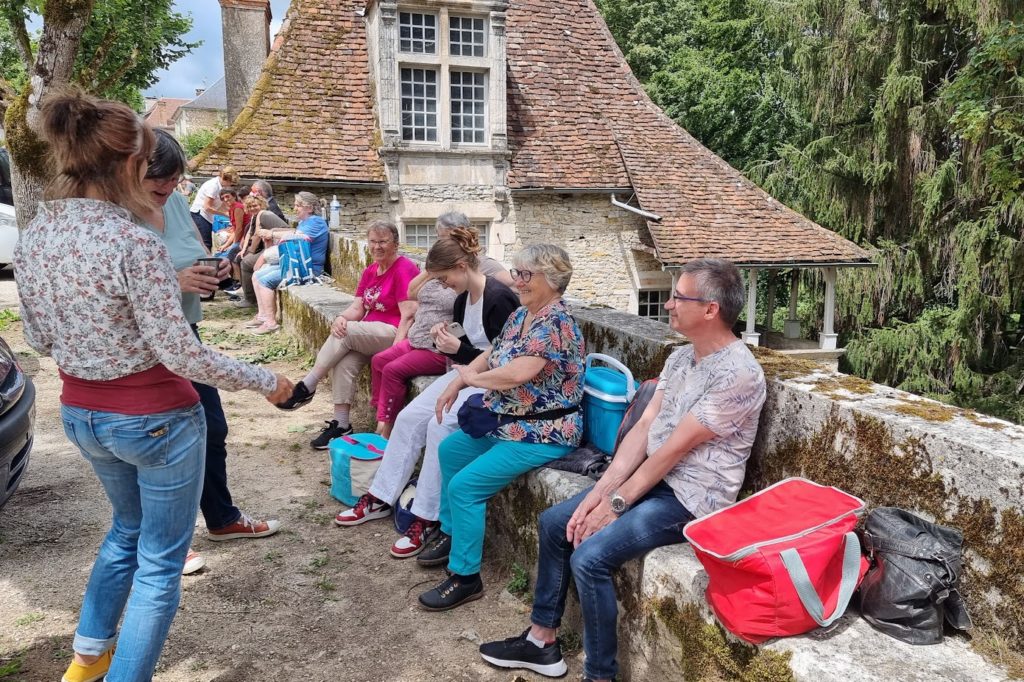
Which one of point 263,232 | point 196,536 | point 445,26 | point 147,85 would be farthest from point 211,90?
point 196,536

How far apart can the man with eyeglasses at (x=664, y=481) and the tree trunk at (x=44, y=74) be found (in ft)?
22.2

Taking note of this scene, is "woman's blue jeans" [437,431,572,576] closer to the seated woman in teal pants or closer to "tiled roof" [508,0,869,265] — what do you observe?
the seated woman in teal pants

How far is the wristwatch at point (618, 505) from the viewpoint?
8.63ft

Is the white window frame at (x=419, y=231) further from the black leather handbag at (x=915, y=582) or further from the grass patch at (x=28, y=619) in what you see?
the black leather handbag at (x=915, y=582)

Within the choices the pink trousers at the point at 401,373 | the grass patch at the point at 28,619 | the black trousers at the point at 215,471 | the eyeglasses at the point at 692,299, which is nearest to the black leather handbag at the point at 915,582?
the eyeglasses at the point at 692,299

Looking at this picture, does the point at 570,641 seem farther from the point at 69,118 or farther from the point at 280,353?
the point at 280,353

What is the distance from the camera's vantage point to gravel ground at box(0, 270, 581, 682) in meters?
2.80

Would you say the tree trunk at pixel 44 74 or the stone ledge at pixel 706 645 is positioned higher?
the tree trunk at pixel 44 74

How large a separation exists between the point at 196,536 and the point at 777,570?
115 inches

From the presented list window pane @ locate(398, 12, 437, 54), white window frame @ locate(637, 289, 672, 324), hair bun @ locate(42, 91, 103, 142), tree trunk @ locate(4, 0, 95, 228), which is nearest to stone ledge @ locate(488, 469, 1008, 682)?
hair bun @ locate(42, 91, 103, 142)

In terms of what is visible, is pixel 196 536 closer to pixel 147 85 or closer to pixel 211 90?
pixel 147 85

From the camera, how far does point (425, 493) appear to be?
3.64 m

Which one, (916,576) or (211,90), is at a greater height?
(211,90)

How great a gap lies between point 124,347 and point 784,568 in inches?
74.5
